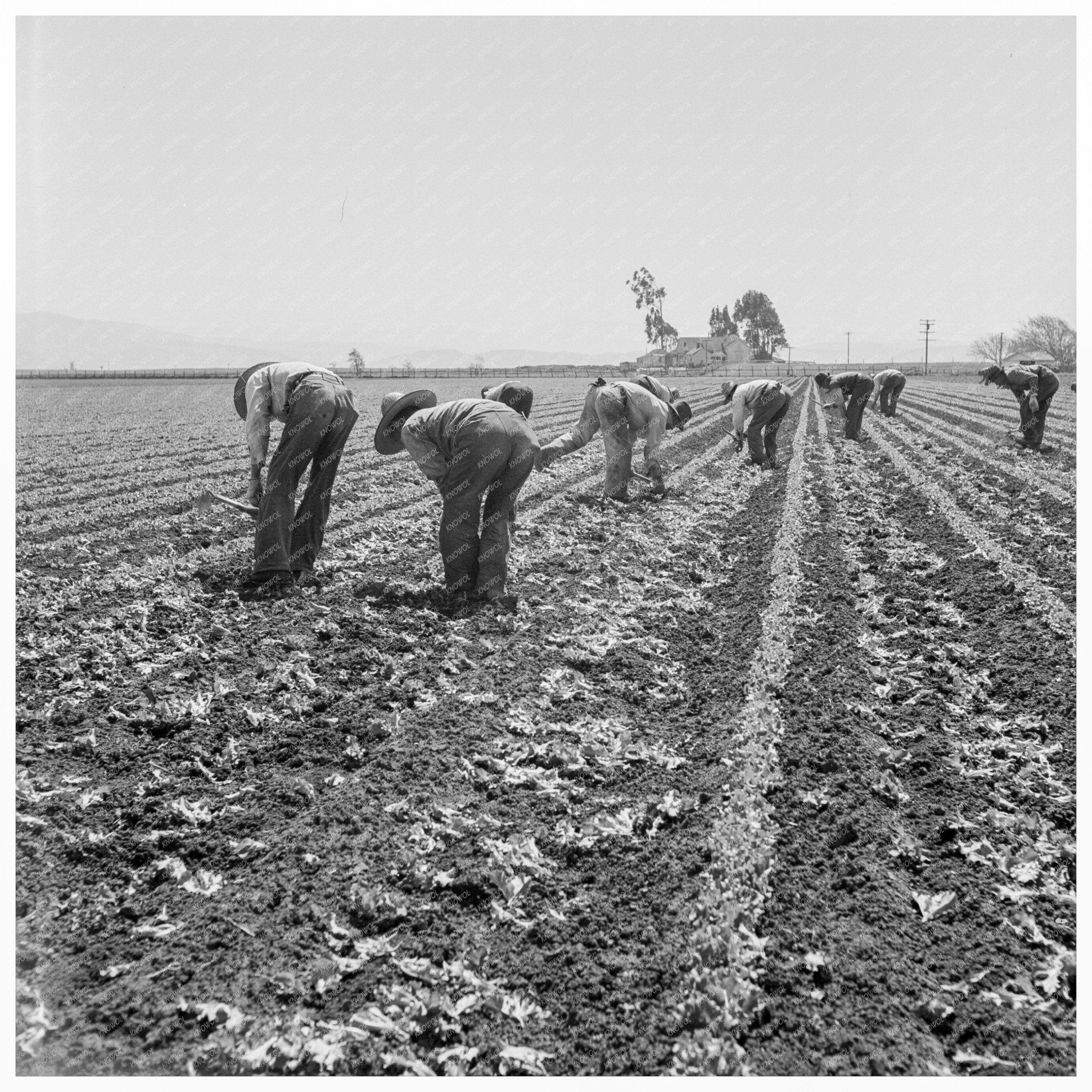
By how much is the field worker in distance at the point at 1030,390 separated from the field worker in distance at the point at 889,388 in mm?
6752

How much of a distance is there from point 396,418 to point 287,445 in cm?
84

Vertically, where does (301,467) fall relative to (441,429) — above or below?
below

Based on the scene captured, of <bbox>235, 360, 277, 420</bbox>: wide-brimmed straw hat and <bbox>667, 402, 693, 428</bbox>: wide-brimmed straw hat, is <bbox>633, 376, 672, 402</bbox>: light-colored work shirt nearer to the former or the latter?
<bbox>667, 402, 693, 428</bbox>: wide-brimmed straw hat

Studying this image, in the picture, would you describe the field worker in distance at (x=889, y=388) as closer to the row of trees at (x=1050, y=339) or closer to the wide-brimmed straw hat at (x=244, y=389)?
the wide-brimmed straw hat at (x=244, y=389)

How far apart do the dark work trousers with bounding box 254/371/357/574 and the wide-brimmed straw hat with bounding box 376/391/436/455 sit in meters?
0.26

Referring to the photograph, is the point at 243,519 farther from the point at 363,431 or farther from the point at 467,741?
the point at 363,431

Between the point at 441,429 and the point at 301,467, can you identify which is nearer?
the point at 441,429

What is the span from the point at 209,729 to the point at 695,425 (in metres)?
17.9

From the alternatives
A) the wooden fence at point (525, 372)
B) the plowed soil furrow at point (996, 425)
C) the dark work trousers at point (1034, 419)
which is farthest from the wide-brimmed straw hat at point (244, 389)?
the wooden fence at point (525, 372)

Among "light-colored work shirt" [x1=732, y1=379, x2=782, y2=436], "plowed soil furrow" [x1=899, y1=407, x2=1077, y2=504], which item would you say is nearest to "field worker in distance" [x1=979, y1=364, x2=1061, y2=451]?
"plowed soil furrow" [x1=899, y1=407, x2=1077, y2=504]

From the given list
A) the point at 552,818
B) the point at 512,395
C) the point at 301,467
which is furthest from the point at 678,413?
the point at 552,818

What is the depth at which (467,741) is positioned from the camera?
13.1 feet

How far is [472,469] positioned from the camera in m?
5.87

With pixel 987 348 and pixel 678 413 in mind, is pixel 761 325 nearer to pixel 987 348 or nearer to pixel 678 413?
pixel 987 348
